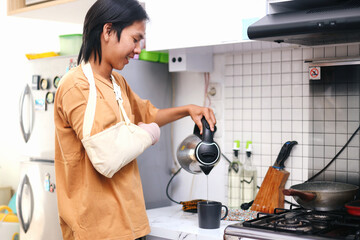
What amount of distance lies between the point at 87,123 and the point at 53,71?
994 mm

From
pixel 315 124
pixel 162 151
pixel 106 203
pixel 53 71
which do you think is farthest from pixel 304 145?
pixel 53 71

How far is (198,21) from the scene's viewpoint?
2.29 meters

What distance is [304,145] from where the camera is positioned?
2.40 m

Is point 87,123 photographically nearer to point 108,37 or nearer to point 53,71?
point 108,37

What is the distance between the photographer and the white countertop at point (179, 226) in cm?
201

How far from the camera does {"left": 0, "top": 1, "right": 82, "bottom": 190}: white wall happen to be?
3934 mm

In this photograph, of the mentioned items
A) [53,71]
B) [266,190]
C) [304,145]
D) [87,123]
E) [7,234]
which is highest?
[53,71]

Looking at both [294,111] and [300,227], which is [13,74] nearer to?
[294,111]

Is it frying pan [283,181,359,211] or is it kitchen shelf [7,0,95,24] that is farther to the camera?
kitchen shelf [7,0,95,24]

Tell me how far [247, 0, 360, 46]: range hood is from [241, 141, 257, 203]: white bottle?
0.70m

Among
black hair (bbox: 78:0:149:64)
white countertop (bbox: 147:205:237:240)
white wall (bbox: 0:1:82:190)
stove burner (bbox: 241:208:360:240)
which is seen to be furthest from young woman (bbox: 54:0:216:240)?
white wall (bbox: 0:1:82:190)

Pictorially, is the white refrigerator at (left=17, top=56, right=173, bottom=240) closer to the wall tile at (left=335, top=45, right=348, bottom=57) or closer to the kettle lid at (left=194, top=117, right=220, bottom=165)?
the kettle lid at (left=194, top=117, right=220, bottom=165)

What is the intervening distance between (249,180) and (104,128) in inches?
38.6

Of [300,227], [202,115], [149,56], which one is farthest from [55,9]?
[300,227]
